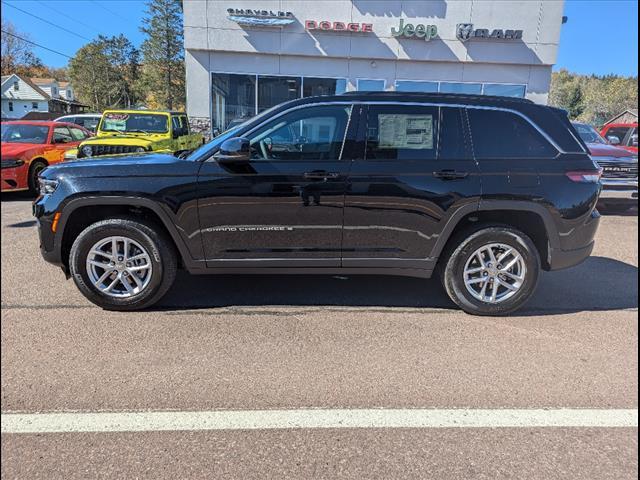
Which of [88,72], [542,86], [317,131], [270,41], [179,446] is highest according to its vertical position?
[270,41]

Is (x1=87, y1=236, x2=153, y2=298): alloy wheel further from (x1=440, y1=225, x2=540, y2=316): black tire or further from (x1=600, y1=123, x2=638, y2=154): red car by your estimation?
(x1=600, y1=123, x2=638, y2=154): red car

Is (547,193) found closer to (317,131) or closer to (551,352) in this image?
(551,352)

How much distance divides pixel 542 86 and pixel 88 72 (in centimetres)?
1623

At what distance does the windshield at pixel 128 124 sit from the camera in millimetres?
10055

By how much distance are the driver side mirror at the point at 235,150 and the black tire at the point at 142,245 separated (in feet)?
2.98

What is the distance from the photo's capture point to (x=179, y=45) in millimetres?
15852

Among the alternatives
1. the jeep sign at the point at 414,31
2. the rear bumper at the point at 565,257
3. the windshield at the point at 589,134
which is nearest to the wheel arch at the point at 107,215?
the rear bumper at the point at 565,257

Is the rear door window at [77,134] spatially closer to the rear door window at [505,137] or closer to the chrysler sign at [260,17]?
the chrysler sign at [260,17]

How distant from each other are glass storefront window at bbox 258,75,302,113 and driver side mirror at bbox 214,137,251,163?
13.9m

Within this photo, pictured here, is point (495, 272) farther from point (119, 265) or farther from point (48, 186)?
point (48, 186)

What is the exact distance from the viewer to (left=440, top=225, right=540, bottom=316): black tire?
4.06m

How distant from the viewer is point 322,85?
57.0ft

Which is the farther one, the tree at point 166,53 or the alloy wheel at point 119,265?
the tree at point 166,53

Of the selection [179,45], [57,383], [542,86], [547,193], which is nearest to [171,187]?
[57,383]
